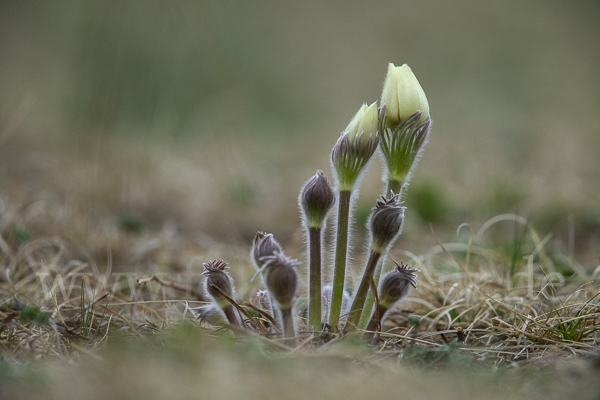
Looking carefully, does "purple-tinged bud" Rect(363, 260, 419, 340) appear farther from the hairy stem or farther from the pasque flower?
the hairy stem

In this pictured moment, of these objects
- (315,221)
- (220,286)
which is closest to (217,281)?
(220,286)

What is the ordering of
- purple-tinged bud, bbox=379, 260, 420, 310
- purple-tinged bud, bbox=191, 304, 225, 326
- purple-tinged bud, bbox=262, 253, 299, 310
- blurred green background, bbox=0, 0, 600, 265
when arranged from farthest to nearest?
blurred green background, bbox=0, 0, 600, 265 < purple-tinged bud, bbox=191, 304, 225, 326 < purple-tinged bud, bbox=379, 260, 420, 310 < purple-tinged bud, bbox=262, 253, 299, 310

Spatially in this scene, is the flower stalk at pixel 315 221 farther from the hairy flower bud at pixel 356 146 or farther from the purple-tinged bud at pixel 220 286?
the purple-tinged bud at pixel 220 286

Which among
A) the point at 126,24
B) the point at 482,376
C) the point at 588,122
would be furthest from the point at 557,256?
the point at 588,122

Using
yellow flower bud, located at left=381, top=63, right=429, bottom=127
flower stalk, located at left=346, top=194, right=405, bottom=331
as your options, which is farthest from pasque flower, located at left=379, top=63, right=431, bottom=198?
flower stalk, located at left=346, top=194, right=405, bottom=331

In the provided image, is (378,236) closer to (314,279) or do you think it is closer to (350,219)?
(350,219)

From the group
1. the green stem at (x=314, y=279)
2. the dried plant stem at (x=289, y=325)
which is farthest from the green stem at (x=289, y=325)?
the green stem at (x=314, y=279)

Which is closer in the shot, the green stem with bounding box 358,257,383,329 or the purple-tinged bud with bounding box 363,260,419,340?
the purple-tinged bud with bounding box 363,260,419,340

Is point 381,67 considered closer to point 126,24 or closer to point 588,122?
point 588,122
